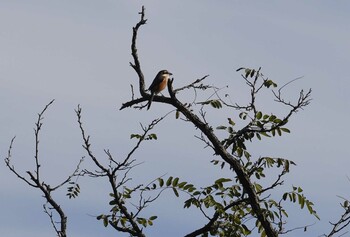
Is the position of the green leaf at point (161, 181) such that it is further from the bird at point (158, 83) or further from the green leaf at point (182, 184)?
the bird at point (158, 83)

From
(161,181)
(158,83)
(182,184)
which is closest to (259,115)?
(182,184)

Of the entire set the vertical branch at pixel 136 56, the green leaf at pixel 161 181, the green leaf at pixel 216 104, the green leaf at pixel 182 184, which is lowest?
the green leaf at pixel 182 184

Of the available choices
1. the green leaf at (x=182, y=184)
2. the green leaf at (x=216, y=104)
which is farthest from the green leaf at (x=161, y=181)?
the green leaf at (x=216, y=104)

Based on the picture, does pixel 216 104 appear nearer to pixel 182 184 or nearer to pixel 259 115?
Result: pixel 259 115

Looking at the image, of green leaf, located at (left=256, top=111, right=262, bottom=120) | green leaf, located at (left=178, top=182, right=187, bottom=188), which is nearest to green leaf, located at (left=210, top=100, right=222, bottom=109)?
green leaf, located at (left=256, top=111, right=262, bottom=120)

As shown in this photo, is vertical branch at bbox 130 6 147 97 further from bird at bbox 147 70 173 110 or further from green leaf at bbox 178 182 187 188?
green leaf at bbox 178 182 187 188

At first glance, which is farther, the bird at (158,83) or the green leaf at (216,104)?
the bird at (158,83)

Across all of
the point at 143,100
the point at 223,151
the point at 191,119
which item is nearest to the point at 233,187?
the point at 223,151

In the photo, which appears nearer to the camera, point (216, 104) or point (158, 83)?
point (216, 104)

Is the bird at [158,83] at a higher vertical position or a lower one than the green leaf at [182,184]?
higher

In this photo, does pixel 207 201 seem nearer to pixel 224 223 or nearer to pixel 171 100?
pixel 224 223

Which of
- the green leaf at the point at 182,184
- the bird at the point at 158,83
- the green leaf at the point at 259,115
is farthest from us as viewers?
the bird at the point at 158,83

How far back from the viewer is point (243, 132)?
8.48m

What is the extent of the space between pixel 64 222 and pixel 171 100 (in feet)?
7.48
